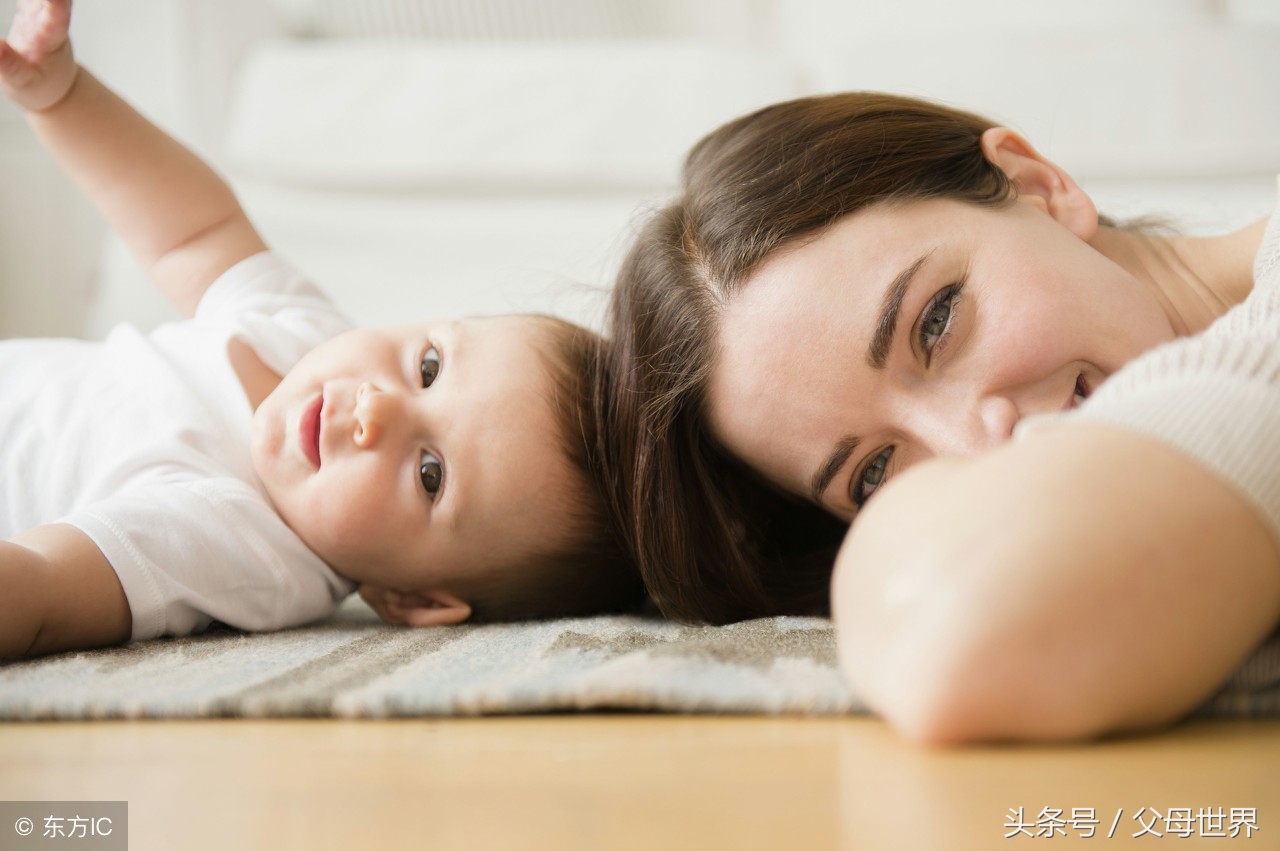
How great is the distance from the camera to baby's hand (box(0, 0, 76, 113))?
1182 millimetres

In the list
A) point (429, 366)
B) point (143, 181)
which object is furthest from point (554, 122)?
point (429, 366)

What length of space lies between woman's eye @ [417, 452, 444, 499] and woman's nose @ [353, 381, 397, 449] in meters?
0.05

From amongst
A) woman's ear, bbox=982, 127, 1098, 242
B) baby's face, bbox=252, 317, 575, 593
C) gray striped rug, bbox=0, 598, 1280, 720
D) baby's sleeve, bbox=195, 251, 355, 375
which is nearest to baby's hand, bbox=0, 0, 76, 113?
baby's sleeve, bbox=195, 251, 355, 375

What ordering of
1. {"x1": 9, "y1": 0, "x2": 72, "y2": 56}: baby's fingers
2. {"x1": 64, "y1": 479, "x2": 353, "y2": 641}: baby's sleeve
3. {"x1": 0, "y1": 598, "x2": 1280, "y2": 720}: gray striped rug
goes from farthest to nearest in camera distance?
{"x1": 9, "y1": 0, "x2": 72, "y2": 56}: baby's fingers < {"x1": 64, "y1": 479, "x2": 353, "y2": 641}: baby's sleeve < {"x1": 0, "y1": 598, "x2": 1280, "y2": 720}: gray striped rug

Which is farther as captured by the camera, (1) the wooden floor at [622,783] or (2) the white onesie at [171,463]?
(2) the white onesie at [171,463]

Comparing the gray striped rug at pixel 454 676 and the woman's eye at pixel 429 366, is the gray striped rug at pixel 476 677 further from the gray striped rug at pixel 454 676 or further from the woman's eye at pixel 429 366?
the woman's eye at pixel 429 366

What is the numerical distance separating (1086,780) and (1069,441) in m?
0.13

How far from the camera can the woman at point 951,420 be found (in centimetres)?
42

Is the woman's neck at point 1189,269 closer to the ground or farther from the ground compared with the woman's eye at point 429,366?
Result: farther from the ground

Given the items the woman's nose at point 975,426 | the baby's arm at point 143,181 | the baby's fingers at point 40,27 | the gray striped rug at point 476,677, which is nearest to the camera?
the gray striped rug at point 476,677

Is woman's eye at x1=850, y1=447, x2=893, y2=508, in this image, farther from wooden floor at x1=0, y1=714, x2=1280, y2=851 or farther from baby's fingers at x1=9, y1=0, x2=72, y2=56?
baby's fingers at x1=9, y1=0, x2=72, y2=56

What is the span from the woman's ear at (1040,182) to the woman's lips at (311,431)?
0.61 metres

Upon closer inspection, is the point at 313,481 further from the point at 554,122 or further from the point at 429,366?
the point at 554,122

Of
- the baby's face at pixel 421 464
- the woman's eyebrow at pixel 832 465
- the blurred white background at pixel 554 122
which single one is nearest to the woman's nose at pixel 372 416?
the baby's face at pixel 421 464
